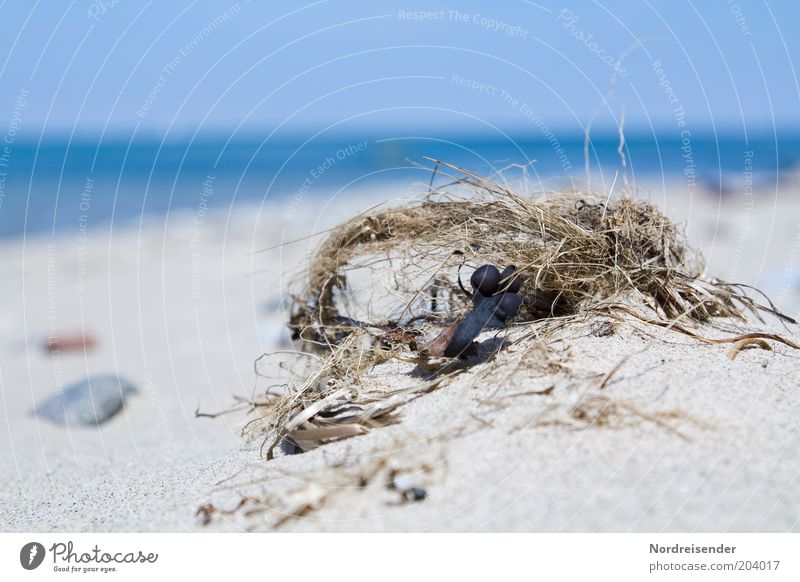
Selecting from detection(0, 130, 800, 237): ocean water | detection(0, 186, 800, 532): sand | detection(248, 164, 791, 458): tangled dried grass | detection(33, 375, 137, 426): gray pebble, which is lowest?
detection(33, 375, 137, 426): gray pebble

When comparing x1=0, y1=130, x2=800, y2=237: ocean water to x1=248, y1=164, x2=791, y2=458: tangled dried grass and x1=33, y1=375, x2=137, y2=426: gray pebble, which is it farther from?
x1=248, y1=164, x2=791, y2=458: tangled dried grass

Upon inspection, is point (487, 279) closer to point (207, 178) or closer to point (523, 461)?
point (523, 461)

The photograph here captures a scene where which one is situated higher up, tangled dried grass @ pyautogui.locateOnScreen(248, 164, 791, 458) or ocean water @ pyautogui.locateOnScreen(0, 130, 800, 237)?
ocean water @ pyautogui.locateOnScreen(0, 130, 800, 237)

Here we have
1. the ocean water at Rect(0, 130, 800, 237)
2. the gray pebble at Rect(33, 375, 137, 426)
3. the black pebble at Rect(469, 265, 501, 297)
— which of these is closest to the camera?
the black pebble at Rect(469, 265, 501, 297)

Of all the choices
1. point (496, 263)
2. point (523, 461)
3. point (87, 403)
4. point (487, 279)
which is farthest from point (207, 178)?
point (523, 461)

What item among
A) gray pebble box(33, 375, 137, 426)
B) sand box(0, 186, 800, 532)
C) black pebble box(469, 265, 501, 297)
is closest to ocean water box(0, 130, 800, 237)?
gray pebble box(33, 375, 137, 426)

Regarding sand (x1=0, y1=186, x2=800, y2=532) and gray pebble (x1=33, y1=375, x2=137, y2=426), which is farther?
gray pebble (x1=33, y1=375, x2=137, y2=426)
